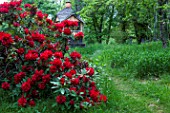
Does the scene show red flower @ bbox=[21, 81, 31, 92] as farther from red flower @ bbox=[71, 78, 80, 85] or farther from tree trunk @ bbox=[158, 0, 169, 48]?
tree trunk @ bbox=[158, 0, 169, 48]

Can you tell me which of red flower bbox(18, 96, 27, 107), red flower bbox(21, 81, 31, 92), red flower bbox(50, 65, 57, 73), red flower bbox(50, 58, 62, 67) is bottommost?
red flower bbox(18, 96, 27, 107)

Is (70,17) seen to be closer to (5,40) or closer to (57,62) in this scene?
(5,40)

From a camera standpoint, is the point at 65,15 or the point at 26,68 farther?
the point at 65,15

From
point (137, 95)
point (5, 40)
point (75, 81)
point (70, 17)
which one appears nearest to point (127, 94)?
point (137, 95)

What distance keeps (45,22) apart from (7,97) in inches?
53.1

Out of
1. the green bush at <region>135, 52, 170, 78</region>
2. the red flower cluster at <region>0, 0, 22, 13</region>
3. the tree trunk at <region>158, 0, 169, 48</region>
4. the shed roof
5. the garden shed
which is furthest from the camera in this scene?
the shed roof

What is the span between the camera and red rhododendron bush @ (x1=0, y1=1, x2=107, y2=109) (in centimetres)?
312

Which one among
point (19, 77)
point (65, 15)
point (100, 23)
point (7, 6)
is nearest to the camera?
point (19, 77)

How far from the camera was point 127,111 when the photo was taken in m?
3.37

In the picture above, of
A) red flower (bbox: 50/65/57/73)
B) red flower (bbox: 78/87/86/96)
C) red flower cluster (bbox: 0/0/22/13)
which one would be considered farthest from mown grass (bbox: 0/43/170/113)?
red flower cluster (bbox: 0/0/22/13)

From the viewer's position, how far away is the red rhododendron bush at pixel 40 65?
10.2 ft

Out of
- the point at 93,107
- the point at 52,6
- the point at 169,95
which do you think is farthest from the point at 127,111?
the point at 52,6

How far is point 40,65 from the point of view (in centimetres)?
346

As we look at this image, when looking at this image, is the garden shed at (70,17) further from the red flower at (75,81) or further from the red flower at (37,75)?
the red flower at (75,81)
